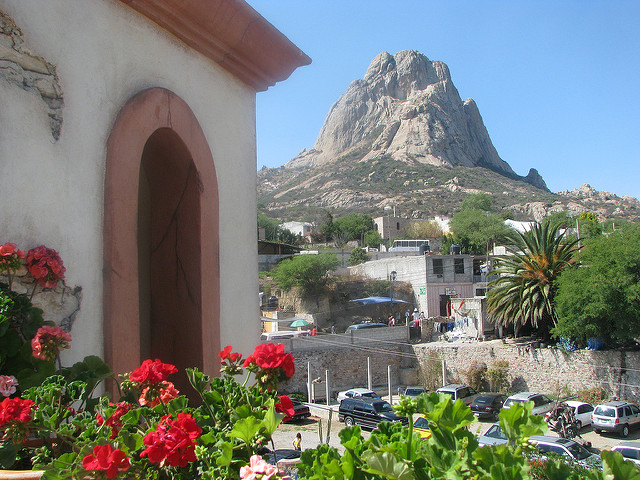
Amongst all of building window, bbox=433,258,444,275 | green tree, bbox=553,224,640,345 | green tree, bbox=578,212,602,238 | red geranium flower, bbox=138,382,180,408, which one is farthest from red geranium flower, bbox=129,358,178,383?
green tree, bbox=578,212,602,238

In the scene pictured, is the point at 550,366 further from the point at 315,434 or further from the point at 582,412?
the point at 315,434

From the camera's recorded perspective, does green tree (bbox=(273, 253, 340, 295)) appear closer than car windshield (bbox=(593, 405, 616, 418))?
No

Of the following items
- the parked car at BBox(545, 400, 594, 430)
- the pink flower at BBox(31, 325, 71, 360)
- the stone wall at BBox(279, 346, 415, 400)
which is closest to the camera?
the pink flower at BBox(31, 325, 71, 360)

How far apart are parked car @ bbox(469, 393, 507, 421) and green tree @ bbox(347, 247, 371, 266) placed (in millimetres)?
23244

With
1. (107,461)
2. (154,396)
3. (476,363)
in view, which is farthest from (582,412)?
(107,461)

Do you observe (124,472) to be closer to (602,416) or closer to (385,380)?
(602,416)

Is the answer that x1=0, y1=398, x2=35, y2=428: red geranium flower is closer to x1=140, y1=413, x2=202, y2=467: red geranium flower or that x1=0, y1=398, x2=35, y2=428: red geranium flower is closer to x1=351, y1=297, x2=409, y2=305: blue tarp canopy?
x1=140, y1=413, x2=202, y2=467: red geranium flower

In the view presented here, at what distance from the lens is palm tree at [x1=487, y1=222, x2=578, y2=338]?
2423 cm

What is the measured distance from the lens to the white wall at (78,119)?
223 cm

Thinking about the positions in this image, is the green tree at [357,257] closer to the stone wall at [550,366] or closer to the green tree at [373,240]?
the green tree at [373,240]

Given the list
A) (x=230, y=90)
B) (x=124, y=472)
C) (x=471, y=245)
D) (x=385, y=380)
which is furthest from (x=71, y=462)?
(x=471, y=245)

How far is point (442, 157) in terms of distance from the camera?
11025 cm

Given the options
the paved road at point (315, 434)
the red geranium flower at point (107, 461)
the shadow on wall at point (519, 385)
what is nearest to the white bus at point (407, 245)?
the shadow on wall at point (519, 385)

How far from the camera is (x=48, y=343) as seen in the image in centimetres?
204
